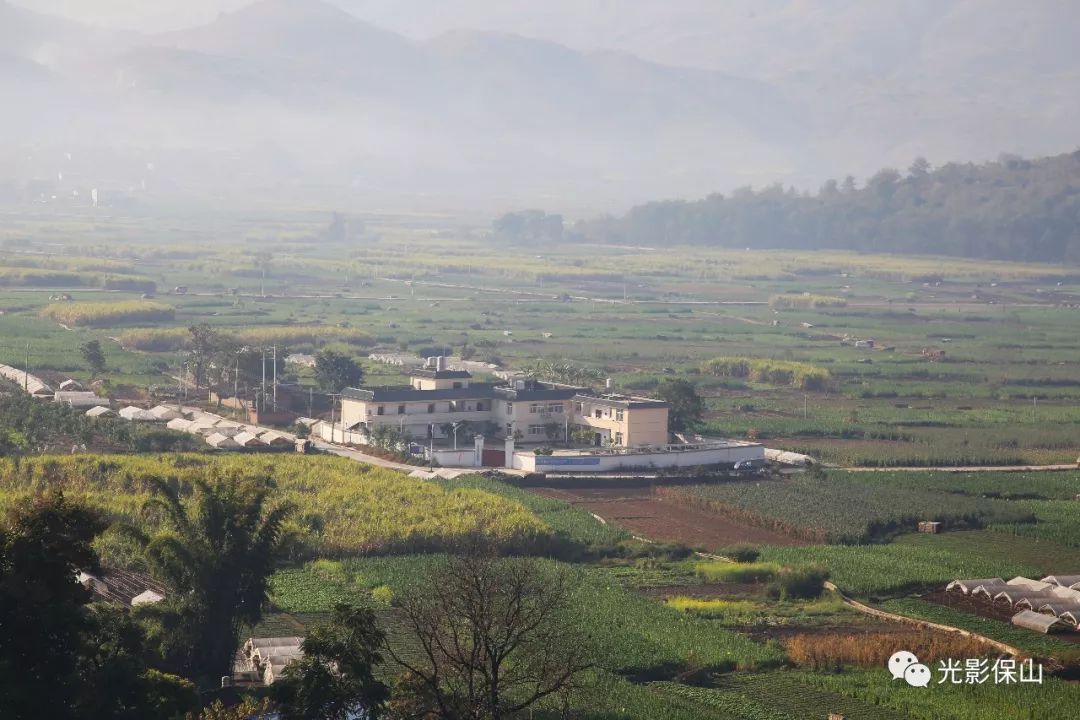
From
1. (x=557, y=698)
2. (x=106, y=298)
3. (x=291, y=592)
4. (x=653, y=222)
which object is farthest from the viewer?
(x=653, y=222)

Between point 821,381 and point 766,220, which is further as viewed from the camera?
point 766,220

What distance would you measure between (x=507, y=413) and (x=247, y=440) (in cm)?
565

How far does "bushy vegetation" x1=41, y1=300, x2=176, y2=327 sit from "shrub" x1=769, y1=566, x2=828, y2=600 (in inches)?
1543

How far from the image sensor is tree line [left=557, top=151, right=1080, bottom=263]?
11416 centimetres

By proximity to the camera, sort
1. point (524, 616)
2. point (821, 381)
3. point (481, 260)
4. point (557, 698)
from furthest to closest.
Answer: point (481, 260)
point (821, 381)
point (557, 698)
point (524, 616)

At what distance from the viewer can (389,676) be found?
760 inches

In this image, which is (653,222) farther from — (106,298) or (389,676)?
(389,676)

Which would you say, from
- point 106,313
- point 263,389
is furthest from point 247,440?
point 106,313

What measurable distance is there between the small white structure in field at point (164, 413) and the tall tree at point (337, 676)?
21.6 meters

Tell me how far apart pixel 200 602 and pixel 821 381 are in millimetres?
32622

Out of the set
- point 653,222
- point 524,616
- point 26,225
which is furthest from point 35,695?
point 653,222

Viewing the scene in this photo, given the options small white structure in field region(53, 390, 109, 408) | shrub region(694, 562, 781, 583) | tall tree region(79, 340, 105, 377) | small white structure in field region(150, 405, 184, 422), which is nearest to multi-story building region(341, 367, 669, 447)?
small white structure in field region(150, 405, 184, 422)

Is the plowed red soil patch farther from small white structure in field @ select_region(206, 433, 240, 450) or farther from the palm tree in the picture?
the palm tree

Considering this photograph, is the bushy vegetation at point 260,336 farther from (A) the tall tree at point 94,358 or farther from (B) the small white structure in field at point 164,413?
(B) the small white structure in field at point 164,413
